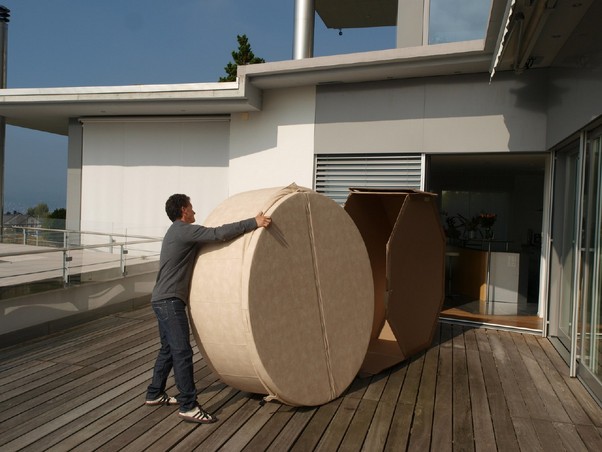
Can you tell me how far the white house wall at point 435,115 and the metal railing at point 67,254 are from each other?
392 centimetres

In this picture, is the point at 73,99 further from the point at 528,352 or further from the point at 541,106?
the point at 528,352

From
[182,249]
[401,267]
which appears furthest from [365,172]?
[182,249]

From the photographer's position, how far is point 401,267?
5988 millimetres

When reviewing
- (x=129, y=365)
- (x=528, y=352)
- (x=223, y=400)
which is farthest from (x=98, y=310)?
(x=528, y=352)

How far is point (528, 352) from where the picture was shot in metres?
6.72

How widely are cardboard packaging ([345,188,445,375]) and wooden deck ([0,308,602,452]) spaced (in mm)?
329

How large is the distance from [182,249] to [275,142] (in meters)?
5.49

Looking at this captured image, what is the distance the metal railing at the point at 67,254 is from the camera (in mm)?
6470

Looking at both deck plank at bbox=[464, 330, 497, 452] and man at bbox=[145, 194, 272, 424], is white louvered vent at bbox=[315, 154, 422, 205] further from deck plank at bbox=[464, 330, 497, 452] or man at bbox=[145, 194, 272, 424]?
man at bbox=[145, 194, 272, 424]

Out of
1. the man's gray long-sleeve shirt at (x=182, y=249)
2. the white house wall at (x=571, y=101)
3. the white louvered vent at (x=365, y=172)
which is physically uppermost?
the white house wall at (x=571, y=101)

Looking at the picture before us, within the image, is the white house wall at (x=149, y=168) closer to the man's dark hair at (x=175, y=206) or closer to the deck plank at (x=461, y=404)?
the man's dark hair at (x=175, y=206)

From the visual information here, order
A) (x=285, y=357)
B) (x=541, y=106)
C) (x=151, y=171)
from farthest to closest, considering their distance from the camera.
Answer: (x=151, y=171) → (x=541, y=106) → (x=285, y=357)

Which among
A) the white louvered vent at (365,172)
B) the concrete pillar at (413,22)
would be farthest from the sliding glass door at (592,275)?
the concrete pillar at (413,22)

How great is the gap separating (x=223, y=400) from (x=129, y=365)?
158 centimetres
